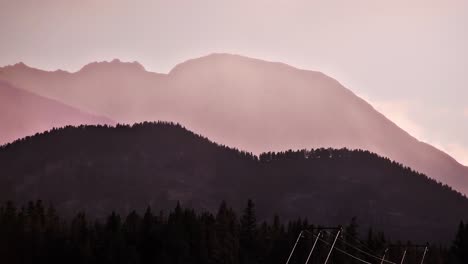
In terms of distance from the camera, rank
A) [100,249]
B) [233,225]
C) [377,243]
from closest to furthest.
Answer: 1. [100,249]
2. [377,243]
3. [233,225]

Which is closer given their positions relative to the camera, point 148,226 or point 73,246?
point 73,246

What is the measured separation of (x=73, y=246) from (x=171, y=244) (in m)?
22.5

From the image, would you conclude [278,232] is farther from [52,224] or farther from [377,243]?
[52,224]

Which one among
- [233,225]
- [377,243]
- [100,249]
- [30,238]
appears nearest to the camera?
[100,249]

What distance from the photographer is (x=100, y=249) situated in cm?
14975

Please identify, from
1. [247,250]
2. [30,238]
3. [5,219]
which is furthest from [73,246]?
[247,250]

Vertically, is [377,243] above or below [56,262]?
above

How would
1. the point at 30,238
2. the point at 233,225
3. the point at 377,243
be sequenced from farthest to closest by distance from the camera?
the point at 233,225 < the point at 377,243 < the point at 30,238

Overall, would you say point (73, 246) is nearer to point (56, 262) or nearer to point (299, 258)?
point (56, 262)

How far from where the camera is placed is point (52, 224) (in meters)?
184

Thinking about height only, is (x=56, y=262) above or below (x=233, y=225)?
below

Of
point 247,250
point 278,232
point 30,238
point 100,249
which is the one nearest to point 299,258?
point 247,250

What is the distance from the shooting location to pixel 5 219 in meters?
171

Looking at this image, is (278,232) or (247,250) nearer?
(247,250)
